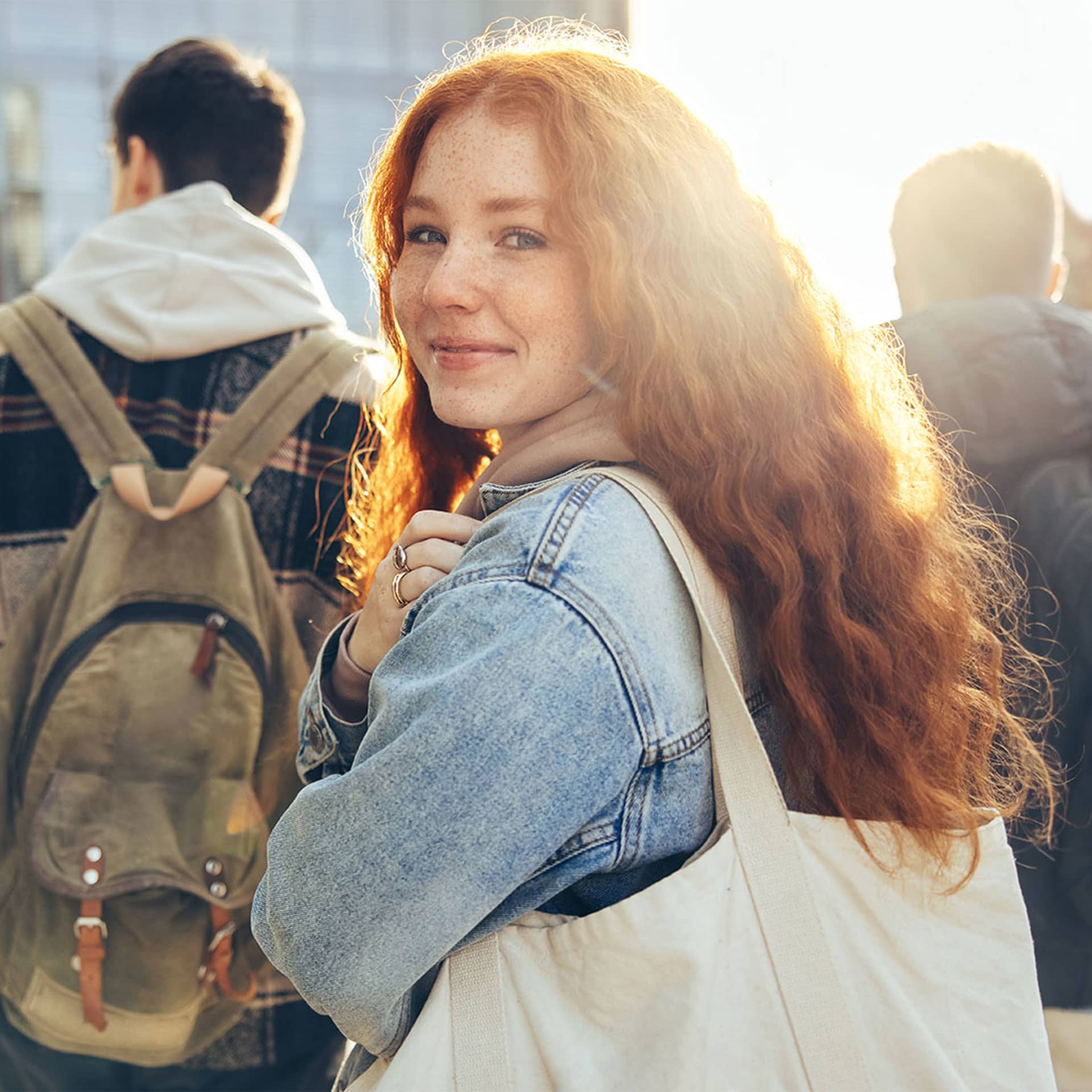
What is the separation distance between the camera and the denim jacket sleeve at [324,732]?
133cm

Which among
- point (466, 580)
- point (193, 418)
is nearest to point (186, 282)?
point (193, 418)

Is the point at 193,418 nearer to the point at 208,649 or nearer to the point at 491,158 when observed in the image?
the point at 208,649

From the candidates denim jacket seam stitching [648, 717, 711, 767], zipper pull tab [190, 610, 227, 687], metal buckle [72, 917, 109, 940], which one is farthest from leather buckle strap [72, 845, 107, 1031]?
denim jacket seam stitching [648, 717, 711, 767]

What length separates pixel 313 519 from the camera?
77.4 inches

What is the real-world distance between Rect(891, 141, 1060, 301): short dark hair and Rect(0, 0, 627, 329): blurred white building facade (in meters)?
4.69

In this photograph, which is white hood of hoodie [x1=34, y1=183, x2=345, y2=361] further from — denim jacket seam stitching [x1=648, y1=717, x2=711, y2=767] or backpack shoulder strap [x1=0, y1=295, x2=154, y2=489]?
denim jacket seam stitching [x1=648, y1=717, x2=711, y2=767]

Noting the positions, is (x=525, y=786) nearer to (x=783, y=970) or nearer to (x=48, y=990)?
(x=783, y=970)

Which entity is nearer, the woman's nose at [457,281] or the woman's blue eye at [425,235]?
the woman's nose at [457,281]

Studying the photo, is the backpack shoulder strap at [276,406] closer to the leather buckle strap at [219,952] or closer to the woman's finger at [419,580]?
the leather buckle strap at [219,952]

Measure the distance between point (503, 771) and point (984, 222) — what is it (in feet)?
5.29

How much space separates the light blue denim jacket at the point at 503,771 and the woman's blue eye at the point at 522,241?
30 cm

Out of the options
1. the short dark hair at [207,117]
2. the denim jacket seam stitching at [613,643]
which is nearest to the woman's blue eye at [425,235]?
the denim jacket seam stitching at [613,643]

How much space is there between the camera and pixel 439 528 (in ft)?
4.02

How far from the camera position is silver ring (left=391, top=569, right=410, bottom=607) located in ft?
4.00
